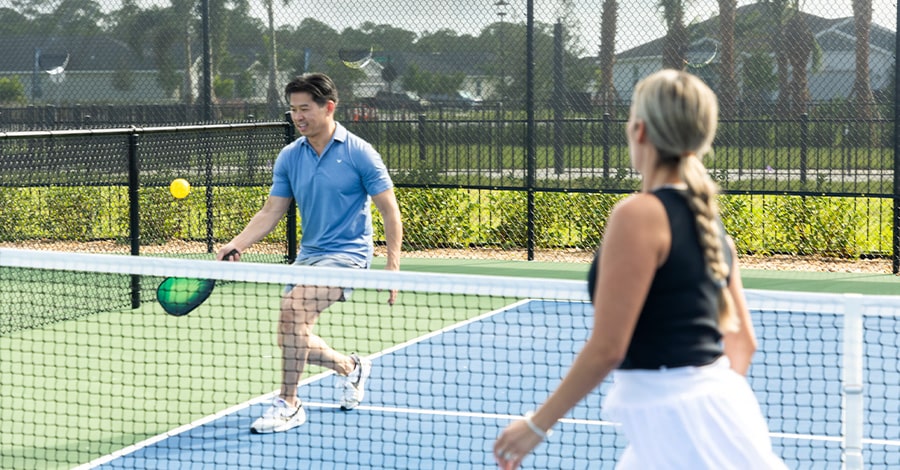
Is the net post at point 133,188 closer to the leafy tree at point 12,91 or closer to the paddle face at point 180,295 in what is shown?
the paddle face at point 180,295

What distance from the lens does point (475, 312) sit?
9.69 meters

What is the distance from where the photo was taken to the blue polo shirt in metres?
6.50

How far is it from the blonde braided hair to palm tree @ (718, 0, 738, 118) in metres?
8.91

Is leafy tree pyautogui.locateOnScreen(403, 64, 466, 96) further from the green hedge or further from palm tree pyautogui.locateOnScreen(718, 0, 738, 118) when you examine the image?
palm tree pyautogui.locateOnScreen(718, 0, 738, 118)

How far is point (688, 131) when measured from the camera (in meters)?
2.81

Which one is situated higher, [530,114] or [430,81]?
[430,81]

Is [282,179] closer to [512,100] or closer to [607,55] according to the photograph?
[512,100]

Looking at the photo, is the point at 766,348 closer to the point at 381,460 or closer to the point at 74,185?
the point at 381,460

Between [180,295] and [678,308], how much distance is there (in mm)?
3836

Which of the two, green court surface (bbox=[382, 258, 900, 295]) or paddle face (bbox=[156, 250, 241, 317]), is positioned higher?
paddle face (bbox=[156, 250, 241, 317])

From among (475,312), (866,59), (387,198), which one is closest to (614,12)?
(866,59)

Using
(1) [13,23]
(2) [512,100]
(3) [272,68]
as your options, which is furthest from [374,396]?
(1) [13,23]

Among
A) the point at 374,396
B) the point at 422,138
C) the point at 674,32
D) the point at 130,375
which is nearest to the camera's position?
the point at 374,396

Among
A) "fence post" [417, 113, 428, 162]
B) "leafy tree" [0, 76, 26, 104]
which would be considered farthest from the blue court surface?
"leafy tree" [0, 76, 26, 104]
